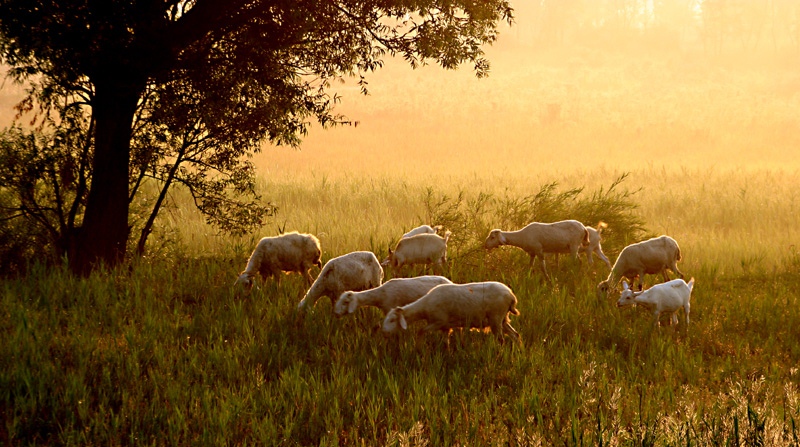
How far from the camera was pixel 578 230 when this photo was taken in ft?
46.7

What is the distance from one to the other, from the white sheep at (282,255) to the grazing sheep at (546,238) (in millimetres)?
3661

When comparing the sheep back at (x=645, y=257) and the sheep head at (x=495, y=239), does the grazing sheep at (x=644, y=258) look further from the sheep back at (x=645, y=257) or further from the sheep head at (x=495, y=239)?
the sheep head at (x=495, y=239)

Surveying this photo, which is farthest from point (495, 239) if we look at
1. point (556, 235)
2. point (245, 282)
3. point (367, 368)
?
point (367, 368)

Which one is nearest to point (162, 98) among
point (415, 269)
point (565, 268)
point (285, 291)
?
point (285, 291)

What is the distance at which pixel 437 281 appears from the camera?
10.5 m

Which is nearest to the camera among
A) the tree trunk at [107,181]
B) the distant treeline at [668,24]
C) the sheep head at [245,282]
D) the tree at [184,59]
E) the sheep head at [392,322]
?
the sheep head at [392,322]

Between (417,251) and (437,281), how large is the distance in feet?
8.70

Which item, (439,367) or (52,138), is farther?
(52,138)

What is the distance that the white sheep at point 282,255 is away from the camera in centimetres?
1218

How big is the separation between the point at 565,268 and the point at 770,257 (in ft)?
18.3

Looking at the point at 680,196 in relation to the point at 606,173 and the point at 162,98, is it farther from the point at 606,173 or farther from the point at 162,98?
the point at 162,98

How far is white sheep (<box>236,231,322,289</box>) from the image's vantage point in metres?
12.2

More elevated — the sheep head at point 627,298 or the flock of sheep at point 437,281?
the flock of sheep at point 437,281

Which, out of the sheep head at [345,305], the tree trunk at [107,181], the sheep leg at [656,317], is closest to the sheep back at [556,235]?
the sheep leg at [656,317]
